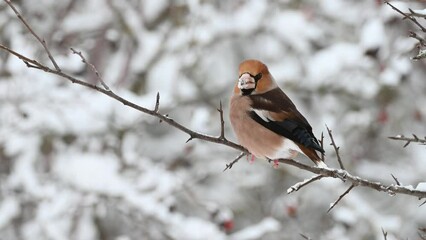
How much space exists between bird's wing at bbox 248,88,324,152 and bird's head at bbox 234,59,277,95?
4 cm

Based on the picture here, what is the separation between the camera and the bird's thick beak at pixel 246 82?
328 cm

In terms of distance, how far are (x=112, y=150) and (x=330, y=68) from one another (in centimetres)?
233

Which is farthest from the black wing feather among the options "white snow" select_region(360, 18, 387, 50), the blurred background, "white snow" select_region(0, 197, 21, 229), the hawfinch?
"white snow" select_region(0, 197, 21, 229)

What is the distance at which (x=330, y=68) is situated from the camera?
741cm

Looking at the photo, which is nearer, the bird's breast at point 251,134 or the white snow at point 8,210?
the bird's breast at point 251,134

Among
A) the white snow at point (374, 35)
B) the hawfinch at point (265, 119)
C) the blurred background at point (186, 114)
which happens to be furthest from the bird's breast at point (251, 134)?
the white snow at point (374, 35)

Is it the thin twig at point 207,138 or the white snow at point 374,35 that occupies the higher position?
the white snow at point 374,35

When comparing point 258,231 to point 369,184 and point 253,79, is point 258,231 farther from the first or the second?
point 369,184

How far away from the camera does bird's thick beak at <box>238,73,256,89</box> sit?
328 cm

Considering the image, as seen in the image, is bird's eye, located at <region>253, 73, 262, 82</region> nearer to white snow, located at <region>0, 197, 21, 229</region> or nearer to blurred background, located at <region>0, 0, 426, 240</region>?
blurred background, located at <region>0, 0, 426, 240</region>

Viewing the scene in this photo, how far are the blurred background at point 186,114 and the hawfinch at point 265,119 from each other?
8.11 ft

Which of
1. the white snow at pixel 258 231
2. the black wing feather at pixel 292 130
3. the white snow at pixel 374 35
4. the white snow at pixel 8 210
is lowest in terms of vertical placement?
the black wing feather at pixel 292 130

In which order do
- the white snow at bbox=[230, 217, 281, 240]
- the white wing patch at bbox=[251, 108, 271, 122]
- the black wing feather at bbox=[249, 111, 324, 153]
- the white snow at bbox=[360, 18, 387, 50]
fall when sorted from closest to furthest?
the black wing feather at bbox=[249, 111, 324, 153] < the white wing patch at bbox=[251, 108, 271, 122] < the white snow at bbox=[230, 217, 281, 240] < the white snow at bbox=[360, 18, 387, 50]

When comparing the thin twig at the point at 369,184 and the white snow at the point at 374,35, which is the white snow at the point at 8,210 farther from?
the thin twig at the point at 369,184
